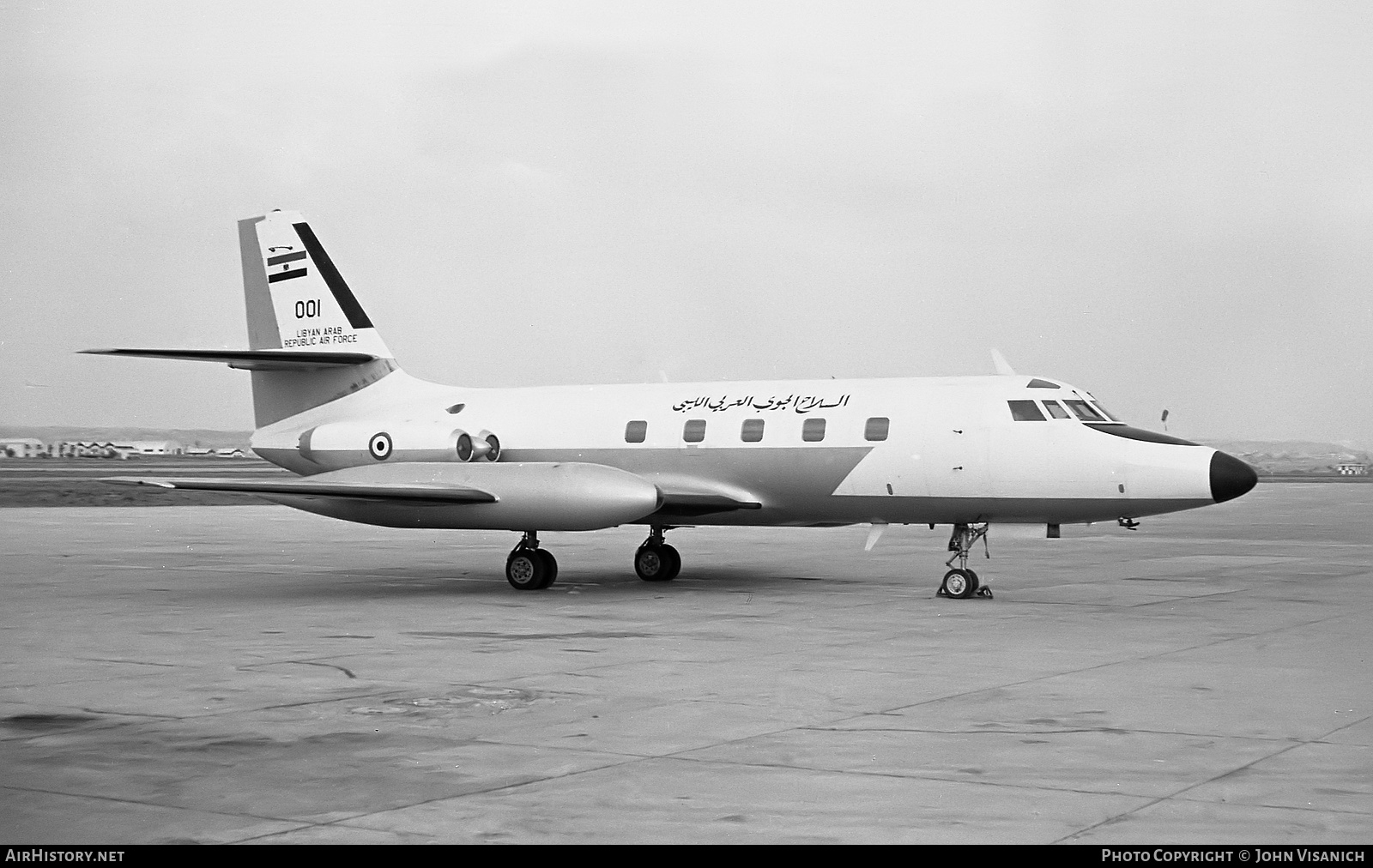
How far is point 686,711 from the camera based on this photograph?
937 centimetres

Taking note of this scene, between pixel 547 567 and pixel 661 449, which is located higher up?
pixel 661 449

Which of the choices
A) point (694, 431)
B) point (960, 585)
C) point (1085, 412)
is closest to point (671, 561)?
point (694, 431)

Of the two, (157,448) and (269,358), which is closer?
(269,358)

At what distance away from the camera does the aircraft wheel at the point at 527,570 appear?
736 inches

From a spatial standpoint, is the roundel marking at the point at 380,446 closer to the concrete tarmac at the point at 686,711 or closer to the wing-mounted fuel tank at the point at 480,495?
the concrete tarmac at the point at 686,711

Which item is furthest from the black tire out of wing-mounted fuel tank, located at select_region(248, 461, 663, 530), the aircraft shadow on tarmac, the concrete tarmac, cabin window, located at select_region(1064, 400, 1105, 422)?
cabin window, located at select_region(1064, 400, 1105, 422)

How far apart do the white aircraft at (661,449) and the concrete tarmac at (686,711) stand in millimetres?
1141

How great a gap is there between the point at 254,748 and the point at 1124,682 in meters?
6.12

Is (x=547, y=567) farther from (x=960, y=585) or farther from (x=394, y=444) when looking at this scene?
(x=960, y=585)

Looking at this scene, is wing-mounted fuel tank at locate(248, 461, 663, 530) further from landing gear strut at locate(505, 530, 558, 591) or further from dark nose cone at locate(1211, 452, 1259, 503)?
dark nose cone at locate(1211, 452, 1259, 503)

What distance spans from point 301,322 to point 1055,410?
459 inches

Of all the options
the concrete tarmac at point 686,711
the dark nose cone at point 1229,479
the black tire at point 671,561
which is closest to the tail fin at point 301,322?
the concrete tarmac at point 686,711

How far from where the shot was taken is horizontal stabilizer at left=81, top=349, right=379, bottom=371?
1950 centimetres
